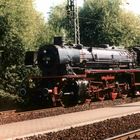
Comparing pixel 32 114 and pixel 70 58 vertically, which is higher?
pixel 70 58

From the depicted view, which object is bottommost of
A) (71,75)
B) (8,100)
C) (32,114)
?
(8,100)

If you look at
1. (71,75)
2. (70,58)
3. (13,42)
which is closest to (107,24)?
(13,42)

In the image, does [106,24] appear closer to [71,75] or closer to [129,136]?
[71,75]

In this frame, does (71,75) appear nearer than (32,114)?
No

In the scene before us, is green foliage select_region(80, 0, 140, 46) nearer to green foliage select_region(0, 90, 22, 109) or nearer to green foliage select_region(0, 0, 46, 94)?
green foliage select_region(0, 0, 46, 94)

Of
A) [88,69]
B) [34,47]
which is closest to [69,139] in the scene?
[88,69]

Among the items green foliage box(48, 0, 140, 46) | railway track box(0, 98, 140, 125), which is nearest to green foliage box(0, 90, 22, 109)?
railway track box(0, 98, 140, 125)

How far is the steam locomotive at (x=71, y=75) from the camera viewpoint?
20641 millimetres

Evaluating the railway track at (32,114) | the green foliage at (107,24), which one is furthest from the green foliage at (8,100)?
the green foliage at (107,24)

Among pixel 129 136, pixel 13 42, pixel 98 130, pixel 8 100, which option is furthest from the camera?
pixel 13 42

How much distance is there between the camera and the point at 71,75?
20.8 metres

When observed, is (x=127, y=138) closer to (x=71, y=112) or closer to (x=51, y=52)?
(x=71, y=112)

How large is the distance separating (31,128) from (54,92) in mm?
6128

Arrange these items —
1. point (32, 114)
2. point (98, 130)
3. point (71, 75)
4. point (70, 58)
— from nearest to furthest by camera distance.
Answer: point (98, 130)
point (32, 114)
point (71, 75)
point (70, 58)
